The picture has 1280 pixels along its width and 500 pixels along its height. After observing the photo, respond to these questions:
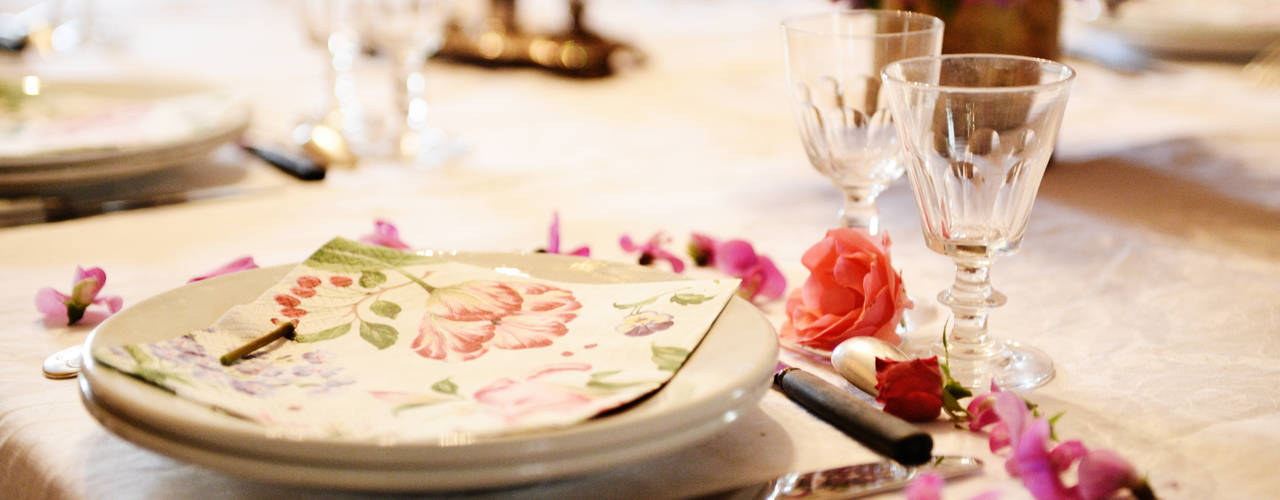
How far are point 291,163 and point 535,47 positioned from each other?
2.17 feet

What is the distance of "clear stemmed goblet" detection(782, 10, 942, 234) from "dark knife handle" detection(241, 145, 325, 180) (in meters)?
0.52

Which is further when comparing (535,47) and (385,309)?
(535,47)

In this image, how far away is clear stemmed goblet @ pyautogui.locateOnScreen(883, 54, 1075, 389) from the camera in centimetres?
52

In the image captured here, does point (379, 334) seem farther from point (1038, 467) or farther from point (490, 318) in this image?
point (1038, 467)

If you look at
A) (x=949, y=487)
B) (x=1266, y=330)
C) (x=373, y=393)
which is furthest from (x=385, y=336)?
(x=1266, y=330)

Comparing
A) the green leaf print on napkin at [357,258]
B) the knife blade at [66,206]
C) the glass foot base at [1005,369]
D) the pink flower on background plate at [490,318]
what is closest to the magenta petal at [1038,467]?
the glass foot base at [1005,369]

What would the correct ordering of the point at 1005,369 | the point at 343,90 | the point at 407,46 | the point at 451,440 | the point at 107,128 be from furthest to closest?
the point at 343,90 → the point at 407,46 → the point at 107,128 → the point at 1005,369 → the point at 451,440

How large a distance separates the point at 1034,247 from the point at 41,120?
0.92 metres

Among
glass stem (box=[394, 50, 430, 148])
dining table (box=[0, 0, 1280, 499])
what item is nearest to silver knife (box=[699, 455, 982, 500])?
dining table (box=[0, 0, 1280, 499])

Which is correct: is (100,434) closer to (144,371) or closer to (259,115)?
(144,371)

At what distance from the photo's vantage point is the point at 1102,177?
3.47 feet

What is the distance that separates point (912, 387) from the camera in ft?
A: 1.68

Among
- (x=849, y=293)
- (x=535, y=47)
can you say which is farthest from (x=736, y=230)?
(x=535, y=47)

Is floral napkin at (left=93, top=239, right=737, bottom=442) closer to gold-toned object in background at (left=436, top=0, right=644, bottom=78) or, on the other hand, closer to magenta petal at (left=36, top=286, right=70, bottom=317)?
magenta petal at (left=36, top=286, right=70, bottom=317)
